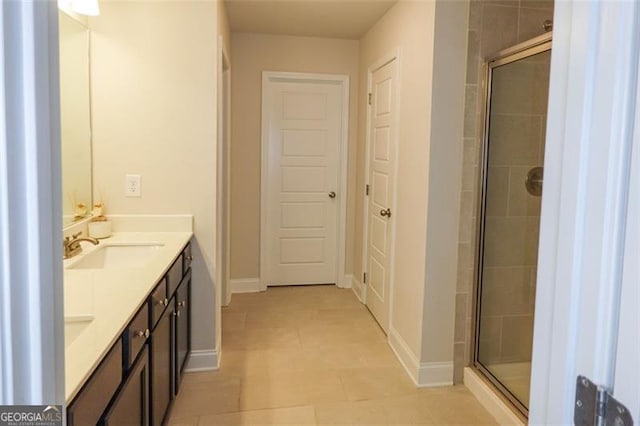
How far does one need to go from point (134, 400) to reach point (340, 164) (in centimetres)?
330

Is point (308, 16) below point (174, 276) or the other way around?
the other way around

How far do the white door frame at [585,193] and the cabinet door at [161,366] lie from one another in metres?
1.51

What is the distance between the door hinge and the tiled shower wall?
81.6 inches

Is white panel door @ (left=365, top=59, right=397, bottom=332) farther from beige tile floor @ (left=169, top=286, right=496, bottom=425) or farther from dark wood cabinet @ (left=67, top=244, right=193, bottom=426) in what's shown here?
dark wood cabinet @ (left=67, top=244, right=193, bottom=426)

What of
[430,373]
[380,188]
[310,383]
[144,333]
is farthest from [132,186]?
[430,373]

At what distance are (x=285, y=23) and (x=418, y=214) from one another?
6.98ft

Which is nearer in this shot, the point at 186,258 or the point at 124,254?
the point at 124,254

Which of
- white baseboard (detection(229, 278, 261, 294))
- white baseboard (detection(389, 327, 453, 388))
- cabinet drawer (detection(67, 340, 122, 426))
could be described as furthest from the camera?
white baseboard (detection(229, 278, 261, 294))

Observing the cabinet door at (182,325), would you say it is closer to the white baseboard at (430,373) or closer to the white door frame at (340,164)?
the white baseboard at (430,373)

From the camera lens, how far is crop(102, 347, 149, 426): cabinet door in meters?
1.30

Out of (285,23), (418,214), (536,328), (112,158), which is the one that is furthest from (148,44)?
(536,328)

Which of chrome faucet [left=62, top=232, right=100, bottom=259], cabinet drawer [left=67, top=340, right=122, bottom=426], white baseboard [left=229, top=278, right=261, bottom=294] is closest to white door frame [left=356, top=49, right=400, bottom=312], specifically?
white baseboard [left=229, top=278, right=261, bottom=294]

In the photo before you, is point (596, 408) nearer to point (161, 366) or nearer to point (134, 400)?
point (134, 400)

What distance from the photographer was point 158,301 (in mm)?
1849
